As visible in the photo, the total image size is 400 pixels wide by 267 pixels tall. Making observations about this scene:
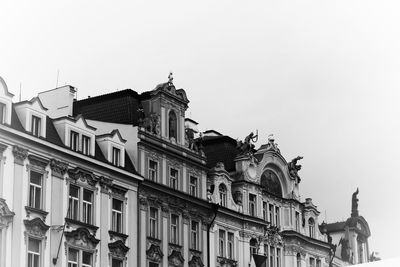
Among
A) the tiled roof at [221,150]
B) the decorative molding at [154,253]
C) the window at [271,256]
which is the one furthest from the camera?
the window at [271,256]

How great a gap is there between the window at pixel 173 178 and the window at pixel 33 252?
12.7 meters

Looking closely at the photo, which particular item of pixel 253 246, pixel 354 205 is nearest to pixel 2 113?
pixel 253 246

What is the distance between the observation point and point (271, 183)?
64.6m

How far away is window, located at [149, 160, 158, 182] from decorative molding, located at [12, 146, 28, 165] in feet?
36.4

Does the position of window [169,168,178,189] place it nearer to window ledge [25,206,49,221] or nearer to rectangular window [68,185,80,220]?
rectangular window [68,185,80,220]

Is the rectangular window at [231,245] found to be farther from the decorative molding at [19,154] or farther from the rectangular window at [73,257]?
the decorative molding at [19,154]

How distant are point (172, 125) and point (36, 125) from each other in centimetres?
1293

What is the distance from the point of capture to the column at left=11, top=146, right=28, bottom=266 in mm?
38688

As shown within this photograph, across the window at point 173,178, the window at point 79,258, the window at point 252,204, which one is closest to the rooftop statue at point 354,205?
the window at point 252,204

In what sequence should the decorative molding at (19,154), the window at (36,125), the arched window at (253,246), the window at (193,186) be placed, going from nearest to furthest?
1. the decorative molding at (19,154)
2. the window at (36,125)
3. the window at (193,186)
4. the arched window at (253,246)

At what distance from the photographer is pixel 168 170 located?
51.3m

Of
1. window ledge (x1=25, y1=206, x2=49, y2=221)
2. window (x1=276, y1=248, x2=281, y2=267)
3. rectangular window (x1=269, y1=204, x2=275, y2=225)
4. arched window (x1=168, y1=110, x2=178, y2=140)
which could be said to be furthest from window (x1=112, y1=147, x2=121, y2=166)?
window (x1=276, y1=248, x2=281, y2=267)

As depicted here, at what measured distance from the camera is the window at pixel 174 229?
50791 mm

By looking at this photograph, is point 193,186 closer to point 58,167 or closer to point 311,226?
point 58,167
